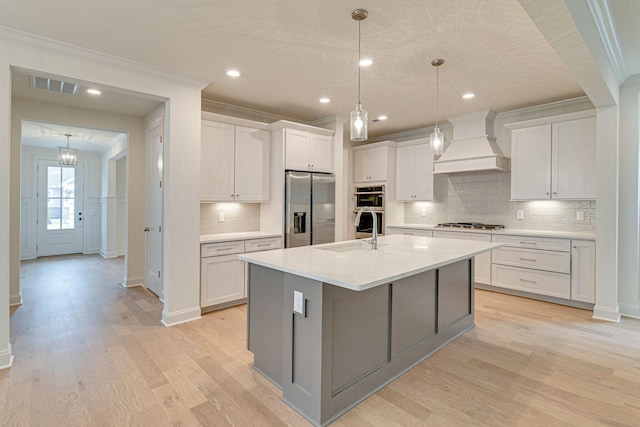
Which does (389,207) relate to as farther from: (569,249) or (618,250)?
(618,250)

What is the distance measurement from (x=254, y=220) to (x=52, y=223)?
246 inches

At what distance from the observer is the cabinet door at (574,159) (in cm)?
393

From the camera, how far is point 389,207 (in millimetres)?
5895

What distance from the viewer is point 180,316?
3.50 m

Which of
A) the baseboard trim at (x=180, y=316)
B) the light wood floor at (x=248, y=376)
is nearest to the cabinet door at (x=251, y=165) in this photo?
the baseboard trim at (x=180, y=316)

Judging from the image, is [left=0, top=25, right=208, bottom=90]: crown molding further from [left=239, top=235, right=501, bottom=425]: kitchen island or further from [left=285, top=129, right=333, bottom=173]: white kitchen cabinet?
[left=239, top=235, right=501, bottom=425]: kitchen island

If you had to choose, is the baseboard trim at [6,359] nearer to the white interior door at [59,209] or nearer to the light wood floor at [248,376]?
the light wood floor at [248,376]

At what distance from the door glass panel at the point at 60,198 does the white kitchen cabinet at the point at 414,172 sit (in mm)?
7940

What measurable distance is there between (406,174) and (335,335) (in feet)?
14.1

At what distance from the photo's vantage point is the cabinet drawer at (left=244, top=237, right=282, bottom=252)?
161 inches

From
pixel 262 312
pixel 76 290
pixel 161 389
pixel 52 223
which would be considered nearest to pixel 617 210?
pixel 262 312

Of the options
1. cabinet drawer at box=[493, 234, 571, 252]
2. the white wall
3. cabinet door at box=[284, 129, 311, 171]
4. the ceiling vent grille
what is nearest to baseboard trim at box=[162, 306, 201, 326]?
the white wall

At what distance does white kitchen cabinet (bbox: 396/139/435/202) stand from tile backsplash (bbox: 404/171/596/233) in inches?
12.2

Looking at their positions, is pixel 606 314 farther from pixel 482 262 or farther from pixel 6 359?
pixel 6 359
